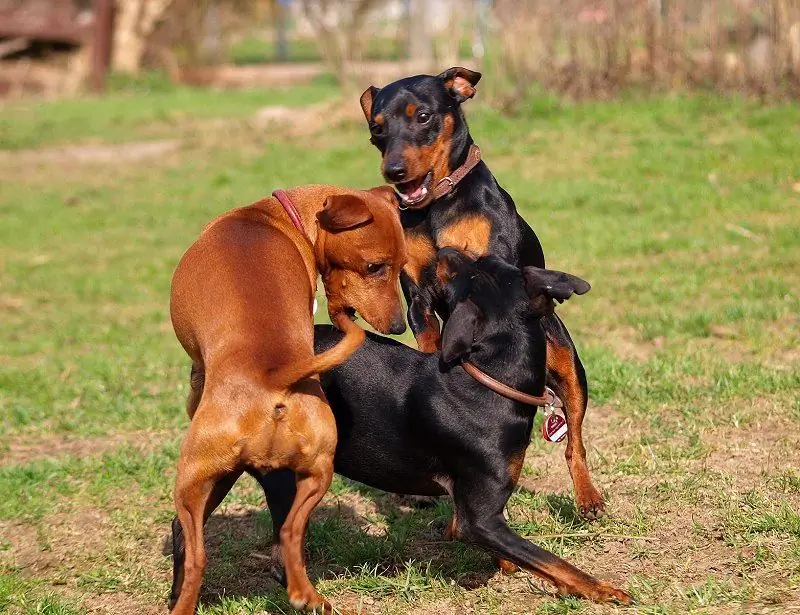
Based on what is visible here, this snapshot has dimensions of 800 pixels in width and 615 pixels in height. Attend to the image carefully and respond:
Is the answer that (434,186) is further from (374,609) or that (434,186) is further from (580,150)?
(580,150)

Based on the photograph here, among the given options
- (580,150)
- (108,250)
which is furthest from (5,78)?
(580,150)

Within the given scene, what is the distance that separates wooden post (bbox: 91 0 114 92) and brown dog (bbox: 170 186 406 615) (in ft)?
72.3

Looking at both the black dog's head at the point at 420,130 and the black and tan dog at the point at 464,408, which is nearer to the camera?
the black and tan dog at the point at 464,408

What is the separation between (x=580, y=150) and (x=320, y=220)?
833 centimetres

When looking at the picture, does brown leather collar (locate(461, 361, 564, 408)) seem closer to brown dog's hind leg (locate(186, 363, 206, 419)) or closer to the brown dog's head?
the brown dog's head

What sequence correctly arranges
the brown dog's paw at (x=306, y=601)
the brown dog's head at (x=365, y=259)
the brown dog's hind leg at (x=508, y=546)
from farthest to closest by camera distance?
1. the brown dog's head at (x=365, y=259)
2. the brown dog's hind leg at (x=508, y=546)
3. the brown dog's paw at (x=306, y=601)

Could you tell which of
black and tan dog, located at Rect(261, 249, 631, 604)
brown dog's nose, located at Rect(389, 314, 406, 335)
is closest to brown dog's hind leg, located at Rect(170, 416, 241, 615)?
black and tan dog, located at Rect(261, 249, 631, 604)

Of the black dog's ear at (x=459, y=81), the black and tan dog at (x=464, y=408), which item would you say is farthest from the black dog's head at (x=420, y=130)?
the black and tan dog at (x=464, y=408)

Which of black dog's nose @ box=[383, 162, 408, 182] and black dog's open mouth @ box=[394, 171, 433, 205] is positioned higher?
black dog's nose @ box=[383, 162, 408, 182]

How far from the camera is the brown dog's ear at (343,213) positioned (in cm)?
486

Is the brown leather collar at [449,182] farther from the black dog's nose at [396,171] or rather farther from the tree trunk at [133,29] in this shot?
the tree trunk at [133,29]

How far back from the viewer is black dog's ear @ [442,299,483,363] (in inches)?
175

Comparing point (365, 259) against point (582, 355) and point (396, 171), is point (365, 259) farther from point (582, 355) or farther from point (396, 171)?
point (582, 355)

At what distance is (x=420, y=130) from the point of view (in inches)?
219
